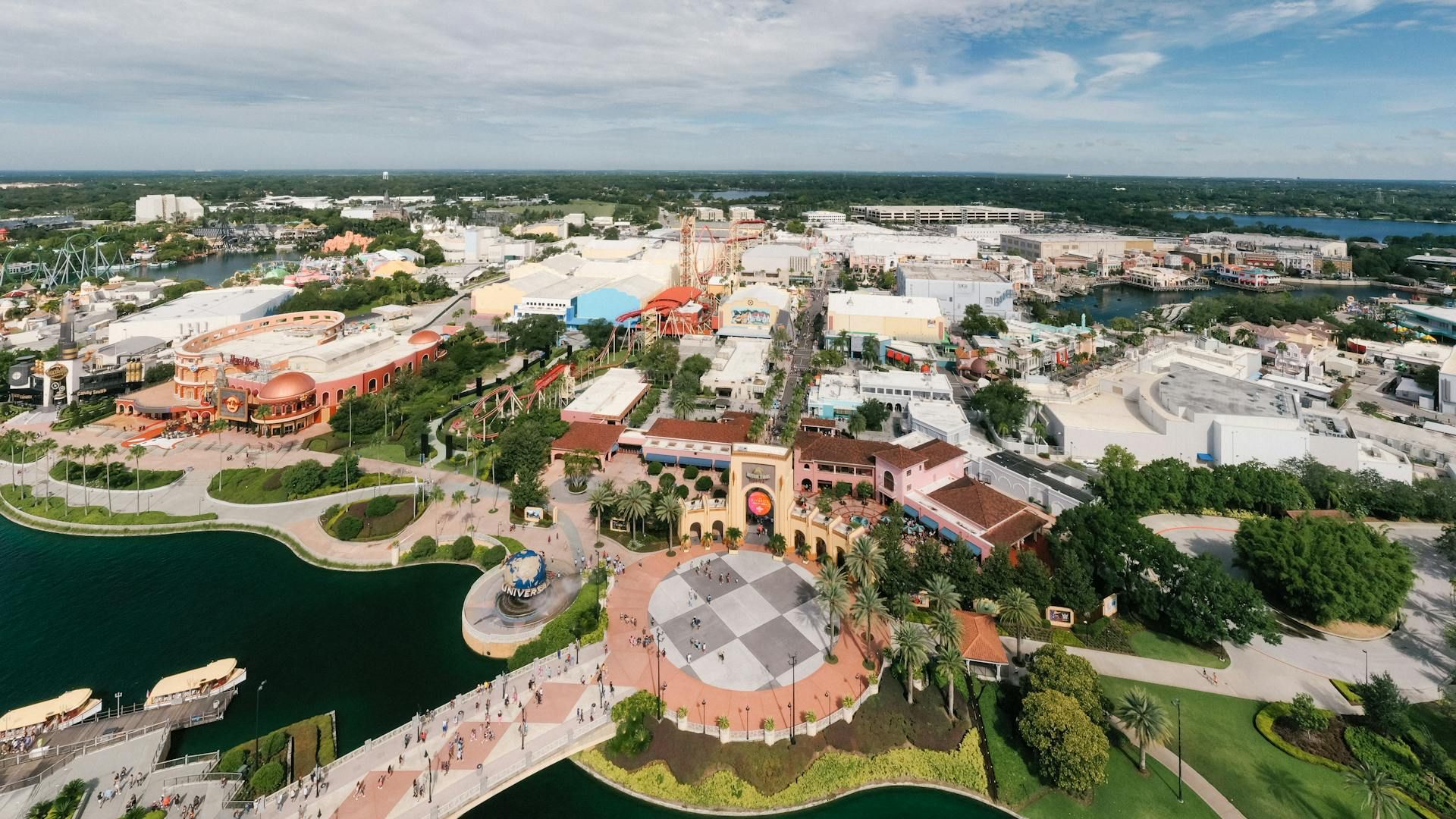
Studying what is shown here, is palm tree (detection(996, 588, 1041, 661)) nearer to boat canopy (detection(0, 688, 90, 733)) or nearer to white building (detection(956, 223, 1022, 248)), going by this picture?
boat canopy (detection(0, 688, 90, 733))

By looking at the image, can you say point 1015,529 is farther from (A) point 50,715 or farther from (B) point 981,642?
(A) point 50,715

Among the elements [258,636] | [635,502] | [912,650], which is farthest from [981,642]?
[258,636]

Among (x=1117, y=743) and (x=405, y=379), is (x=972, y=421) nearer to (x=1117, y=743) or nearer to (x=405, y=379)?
(x=1117, y=743)

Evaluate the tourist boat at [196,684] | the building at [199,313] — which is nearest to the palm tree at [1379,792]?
the tourist boat at [196,684]

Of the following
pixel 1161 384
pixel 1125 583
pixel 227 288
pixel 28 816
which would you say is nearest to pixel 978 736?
pixel 1125 583

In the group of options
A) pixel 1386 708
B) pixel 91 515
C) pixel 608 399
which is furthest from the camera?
pixel 608 399

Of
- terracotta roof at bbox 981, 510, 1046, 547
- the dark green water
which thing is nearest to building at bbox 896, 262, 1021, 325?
terracotta roof at bbox 981, 510, 1046, 547
